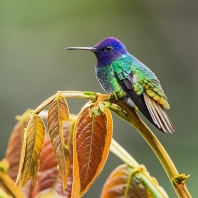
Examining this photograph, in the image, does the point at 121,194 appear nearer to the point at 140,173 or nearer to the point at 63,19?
the point at 140,173

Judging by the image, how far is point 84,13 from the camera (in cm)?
778

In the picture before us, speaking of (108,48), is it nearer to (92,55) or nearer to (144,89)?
(144,89)

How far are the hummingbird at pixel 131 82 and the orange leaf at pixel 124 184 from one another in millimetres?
158

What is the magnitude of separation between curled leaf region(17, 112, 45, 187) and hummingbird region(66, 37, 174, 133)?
0.25 meters

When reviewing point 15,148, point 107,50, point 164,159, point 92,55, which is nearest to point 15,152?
point 15,148

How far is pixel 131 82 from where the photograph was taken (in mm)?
1458

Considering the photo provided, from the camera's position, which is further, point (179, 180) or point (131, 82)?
point (131, 82)

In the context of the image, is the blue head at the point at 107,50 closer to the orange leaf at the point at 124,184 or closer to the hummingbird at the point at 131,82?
the hummingbird at the point at 131,82

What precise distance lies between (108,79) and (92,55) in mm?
5693

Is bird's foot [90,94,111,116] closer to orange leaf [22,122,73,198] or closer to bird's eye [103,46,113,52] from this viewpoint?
orange leaf [22,122,73,198]

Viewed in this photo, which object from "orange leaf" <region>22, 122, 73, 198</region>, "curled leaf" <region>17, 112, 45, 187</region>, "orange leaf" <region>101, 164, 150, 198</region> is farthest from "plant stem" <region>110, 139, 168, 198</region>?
"curled leaf" <region>17, 112, 45, 187</region>

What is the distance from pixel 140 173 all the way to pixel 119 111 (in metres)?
0.22

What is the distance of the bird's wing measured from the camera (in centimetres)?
119

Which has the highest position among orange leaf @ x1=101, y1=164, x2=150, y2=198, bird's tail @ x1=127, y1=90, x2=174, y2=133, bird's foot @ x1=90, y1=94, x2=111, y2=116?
bird's foot @ x1=90, y1=94, x2=111, y2=116
